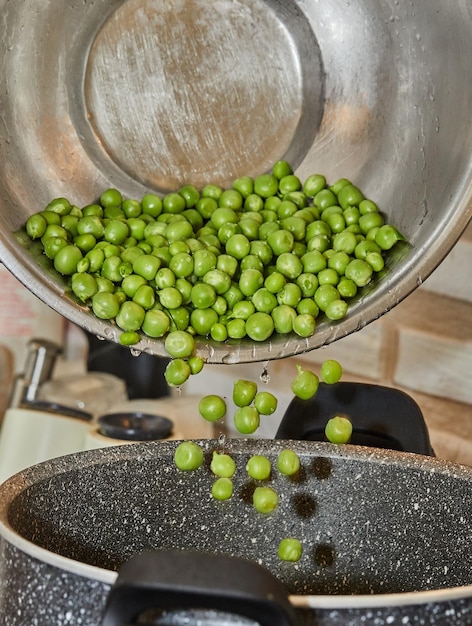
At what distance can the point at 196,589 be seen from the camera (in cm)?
51

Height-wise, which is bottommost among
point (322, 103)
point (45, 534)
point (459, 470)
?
point (45, 534)

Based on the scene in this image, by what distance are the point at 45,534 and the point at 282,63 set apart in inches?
23.2

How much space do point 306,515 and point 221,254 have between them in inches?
11.3

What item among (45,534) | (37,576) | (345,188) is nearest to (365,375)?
(345,188)

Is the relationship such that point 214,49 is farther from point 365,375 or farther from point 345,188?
point 365,375

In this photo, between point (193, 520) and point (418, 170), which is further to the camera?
point (418, 170)

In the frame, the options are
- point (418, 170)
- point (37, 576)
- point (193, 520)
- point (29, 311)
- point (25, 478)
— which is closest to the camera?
point (37, 576)

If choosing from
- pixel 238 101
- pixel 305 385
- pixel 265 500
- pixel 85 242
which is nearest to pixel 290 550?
pixel 265 500

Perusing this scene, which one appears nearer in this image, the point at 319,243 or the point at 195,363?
the point at 195,363

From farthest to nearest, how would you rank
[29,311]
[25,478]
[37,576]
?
[29,311] → [25,478] → [37,576]

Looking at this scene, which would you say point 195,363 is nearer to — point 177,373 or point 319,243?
point 177,373

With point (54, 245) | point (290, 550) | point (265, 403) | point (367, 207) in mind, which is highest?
point (367, 207)

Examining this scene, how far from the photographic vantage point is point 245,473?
0.89m

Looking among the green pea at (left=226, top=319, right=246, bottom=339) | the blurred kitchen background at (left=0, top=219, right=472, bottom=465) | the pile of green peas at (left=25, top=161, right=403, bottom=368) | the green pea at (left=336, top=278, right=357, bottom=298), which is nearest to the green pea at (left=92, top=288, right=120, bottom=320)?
the pile of green peas at (left=25, top=161, right=403, bottom=368)
